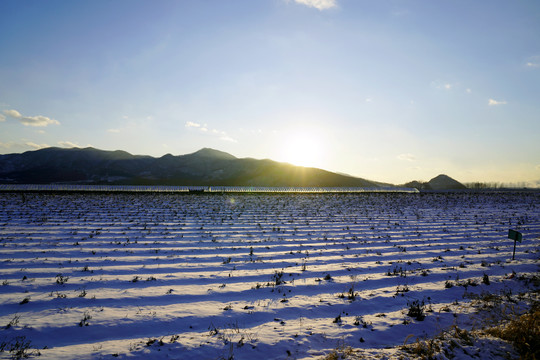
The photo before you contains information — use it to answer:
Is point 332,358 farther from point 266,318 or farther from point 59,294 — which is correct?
point 59,294

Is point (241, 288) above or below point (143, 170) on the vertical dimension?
below

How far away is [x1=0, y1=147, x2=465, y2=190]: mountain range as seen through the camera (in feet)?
413

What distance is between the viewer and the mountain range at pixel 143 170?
12582 centimetres

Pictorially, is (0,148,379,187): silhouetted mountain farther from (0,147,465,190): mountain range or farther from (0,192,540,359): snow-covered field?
(0,192,540,359): snow-covered field

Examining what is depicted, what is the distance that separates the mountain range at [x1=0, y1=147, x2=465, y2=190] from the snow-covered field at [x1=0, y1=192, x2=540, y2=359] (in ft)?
329

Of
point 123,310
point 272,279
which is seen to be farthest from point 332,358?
point 123,310

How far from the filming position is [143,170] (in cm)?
17350

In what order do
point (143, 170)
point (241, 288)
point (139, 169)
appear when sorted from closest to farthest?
point (241, 288) < point (143, 170) < point (139, 169)

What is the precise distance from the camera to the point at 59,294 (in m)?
6.51

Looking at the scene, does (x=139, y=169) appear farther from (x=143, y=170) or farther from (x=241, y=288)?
(x=241, y=288)

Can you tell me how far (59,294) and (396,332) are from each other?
767cm

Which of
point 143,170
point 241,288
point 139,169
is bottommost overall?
point 241,288

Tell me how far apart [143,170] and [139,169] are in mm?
4393

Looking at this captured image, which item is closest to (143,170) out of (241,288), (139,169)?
(139,169)
